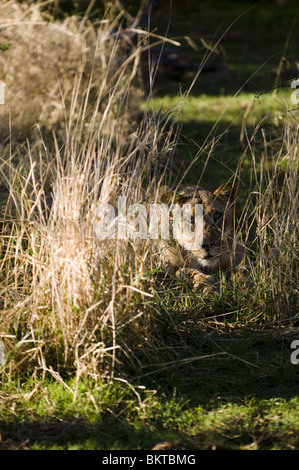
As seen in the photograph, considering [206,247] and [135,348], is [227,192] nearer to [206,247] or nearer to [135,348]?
[206,247]

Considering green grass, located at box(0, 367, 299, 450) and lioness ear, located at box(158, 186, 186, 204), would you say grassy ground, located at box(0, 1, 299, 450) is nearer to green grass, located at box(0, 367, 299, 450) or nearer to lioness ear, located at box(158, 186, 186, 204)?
green grass, located at box(0, 367, 299, 450)

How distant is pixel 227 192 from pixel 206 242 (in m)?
0.46

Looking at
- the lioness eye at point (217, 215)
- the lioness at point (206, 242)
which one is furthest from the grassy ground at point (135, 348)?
the lioness eye at point (217, 215)

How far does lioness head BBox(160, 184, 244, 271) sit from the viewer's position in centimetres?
542

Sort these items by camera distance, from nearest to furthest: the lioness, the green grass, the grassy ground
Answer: the green grass < the grassy ground < the lioness

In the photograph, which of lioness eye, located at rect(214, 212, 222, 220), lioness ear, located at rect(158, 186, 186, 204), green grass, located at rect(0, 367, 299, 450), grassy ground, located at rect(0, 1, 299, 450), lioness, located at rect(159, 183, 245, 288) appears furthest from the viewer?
lioness eye, located at rect(214, 212, 222, 220)

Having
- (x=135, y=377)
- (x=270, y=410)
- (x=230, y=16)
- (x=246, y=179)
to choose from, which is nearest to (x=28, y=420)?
(x=135, y=377)

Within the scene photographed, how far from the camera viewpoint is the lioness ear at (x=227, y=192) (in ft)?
17.9

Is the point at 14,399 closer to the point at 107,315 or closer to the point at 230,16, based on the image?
the point at 107,315

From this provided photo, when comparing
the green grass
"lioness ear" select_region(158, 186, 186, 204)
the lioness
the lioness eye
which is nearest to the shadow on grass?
the green grass

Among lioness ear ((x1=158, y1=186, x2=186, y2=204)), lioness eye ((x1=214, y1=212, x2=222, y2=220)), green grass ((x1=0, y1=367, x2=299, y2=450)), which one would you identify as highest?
lioness ear ((x1=158, y1=186, x2=186, y2=204))

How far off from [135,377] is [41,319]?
0.70 m

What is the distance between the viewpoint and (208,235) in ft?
17.8

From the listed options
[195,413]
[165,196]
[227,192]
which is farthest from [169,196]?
[195,413]
